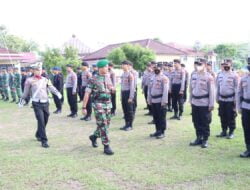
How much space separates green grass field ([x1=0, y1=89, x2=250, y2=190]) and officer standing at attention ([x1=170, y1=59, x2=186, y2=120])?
1.69 metres

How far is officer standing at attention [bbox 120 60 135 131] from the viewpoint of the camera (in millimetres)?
8656

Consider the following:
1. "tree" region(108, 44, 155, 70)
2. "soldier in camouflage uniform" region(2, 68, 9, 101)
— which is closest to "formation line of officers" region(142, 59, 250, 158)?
"soldier in camouflage uniform" region(2, 68, 9, 101)

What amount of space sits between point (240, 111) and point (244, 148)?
0.88 m

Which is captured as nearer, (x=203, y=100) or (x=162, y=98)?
(x=203, y=100)

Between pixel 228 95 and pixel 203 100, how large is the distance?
3.40ft

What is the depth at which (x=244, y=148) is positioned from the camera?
21.5ft

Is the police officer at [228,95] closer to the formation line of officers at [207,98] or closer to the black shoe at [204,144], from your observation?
the formation line of officers at [207,98]

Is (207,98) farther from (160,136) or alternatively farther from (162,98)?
(160,136)

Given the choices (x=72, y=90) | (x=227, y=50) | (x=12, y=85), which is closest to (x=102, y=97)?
(x=72, y=90)

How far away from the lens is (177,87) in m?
10.6

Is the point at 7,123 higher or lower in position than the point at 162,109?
lower

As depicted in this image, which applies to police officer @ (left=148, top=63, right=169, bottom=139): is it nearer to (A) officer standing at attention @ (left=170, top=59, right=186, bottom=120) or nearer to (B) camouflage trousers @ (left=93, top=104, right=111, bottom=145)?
(B) camouflage trousers @ (left=93, top=104, right=111, bottom=145)

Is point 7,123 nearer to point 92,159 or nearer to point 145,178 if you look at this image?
point 92,159

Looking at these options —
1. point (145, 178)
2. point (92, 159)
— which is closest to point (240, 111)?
point (145, 178)
